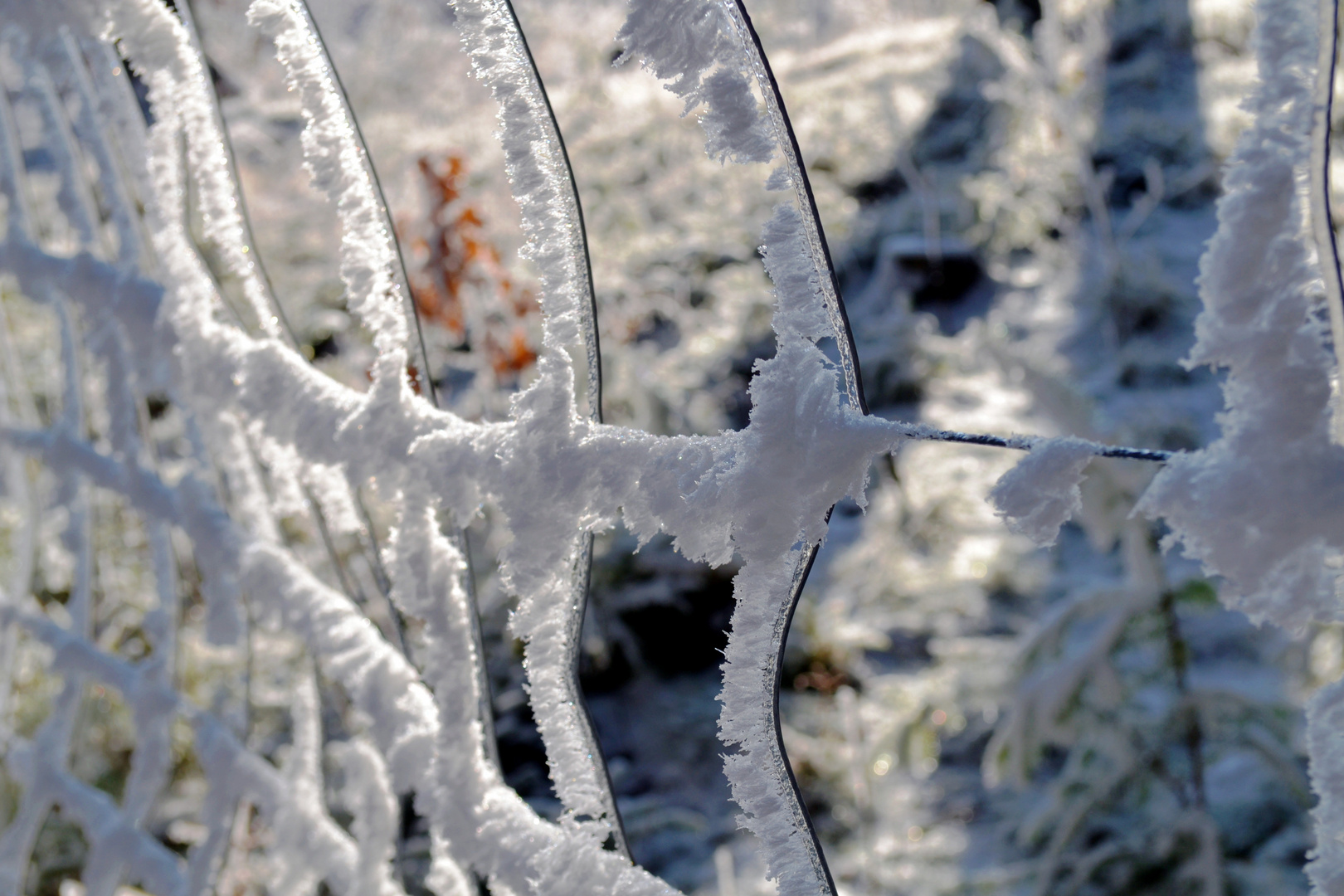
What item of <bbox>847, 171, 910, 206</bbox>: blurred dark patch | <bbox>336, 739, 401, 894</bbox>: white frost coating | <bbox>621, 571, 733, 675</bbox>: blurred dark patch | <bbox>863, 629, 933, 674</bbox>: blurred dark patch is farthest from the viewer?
<bbox>847, 171, 910, 206</bbox>: blurred dark patch

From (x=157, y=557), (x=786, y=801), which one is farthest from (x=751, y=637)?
(x=157, y=557)

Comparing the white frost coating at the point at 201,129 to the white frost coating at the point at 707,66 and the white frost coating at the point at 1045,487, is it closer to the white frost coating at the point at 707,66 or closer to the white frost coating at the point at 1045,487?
the white frost coating at the point at 707,66

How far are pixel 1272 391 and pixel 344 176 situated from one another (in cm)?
46

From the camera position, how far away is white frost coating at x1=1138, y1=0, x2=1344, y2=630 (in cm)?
28

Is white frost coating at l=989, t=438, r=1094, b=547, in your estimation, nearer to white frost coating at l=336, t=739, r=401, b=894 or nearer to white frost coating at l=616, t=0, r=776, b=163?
white frost coating at l=616, t=0, r=776, b=163

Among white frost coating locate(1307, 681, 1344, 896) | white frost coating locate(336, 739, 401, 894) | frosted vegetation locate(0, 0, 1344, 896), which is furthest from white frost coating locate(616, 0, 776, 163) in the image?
white frost coating locate(336, 739, 401, 894)

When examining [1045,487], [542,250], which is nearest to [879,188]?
[542,250]

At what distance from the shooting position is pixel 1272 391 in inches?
11.5

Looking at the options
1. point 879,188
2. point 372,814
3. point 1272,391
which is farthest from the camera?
point 879,188

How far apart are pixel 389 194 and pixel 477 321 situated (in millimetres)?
3961

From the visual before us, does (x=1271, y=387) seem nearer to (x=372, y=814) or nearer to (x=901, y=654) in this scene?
(x=372, y=814)

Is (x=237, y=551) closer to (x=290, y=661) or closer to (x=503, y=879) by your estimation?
(x=503, y=879)

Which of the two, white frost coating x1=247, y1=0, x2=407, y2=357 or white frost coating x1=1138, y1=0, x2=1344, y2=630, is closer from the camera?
white frost coating x1=1138, y1=0, x2=1344, y2=630

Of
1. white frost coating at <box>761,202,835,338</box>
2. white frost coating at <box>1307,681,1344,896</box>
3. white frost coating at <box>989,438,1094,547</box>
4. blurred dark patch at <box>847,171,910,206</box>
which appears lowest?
white frost coating at <box>1307,681,1344,896</box>
